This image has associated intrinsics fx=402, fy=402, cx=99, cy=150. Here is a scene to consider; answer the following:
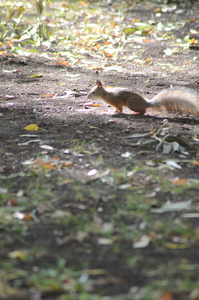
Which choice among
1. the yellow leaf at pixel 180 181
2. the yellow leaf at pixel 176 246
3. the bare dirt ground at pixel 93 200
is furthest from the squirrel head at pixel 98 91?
the yellow leaf at pixel 176 246

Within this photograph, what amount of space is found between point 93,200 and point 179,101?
1.99 metres

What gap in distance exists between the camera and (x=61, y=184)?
2.79 metres

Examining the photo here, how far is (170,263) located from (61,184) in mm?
1095

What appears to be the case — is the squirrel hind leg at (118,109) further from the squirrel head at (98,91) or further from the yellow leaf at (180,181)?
the yellow leaf at (180,181)

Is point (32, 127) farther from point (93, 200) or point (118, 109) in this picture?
point (93, 200)

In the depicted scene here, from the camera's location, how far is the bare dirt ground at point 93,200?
185 cm

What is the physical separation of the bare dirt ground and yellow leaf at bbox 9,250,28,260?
0.07ft

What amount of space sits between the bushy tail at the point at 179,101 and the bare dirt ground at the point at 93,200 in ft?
0.41

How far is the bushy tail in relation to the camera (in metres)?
4.05

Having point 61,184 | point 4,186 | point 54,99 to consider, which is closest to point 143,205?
point 61,184

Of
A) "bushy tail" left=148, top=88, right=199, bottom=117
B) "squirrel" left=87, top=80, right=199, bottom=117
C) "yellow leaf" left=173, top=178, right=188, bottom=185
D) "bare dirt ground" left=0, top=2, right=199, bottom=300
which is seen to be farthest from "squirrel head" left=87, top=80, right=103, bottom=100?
"yellow leaf" left=173, top=178, right=188, bottom=185

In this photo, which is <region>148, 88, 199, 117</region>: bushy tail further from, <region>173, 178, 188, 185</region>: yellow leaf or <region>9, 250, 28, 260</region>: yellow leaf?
<region>9, 250, 28, 260</region>: yellow leaf

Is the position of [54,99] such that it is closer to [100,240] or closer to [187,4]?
[100,240]

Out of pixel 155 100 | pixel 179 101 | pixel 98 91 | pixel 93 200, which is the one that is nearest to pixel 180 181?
pixel 93 200
